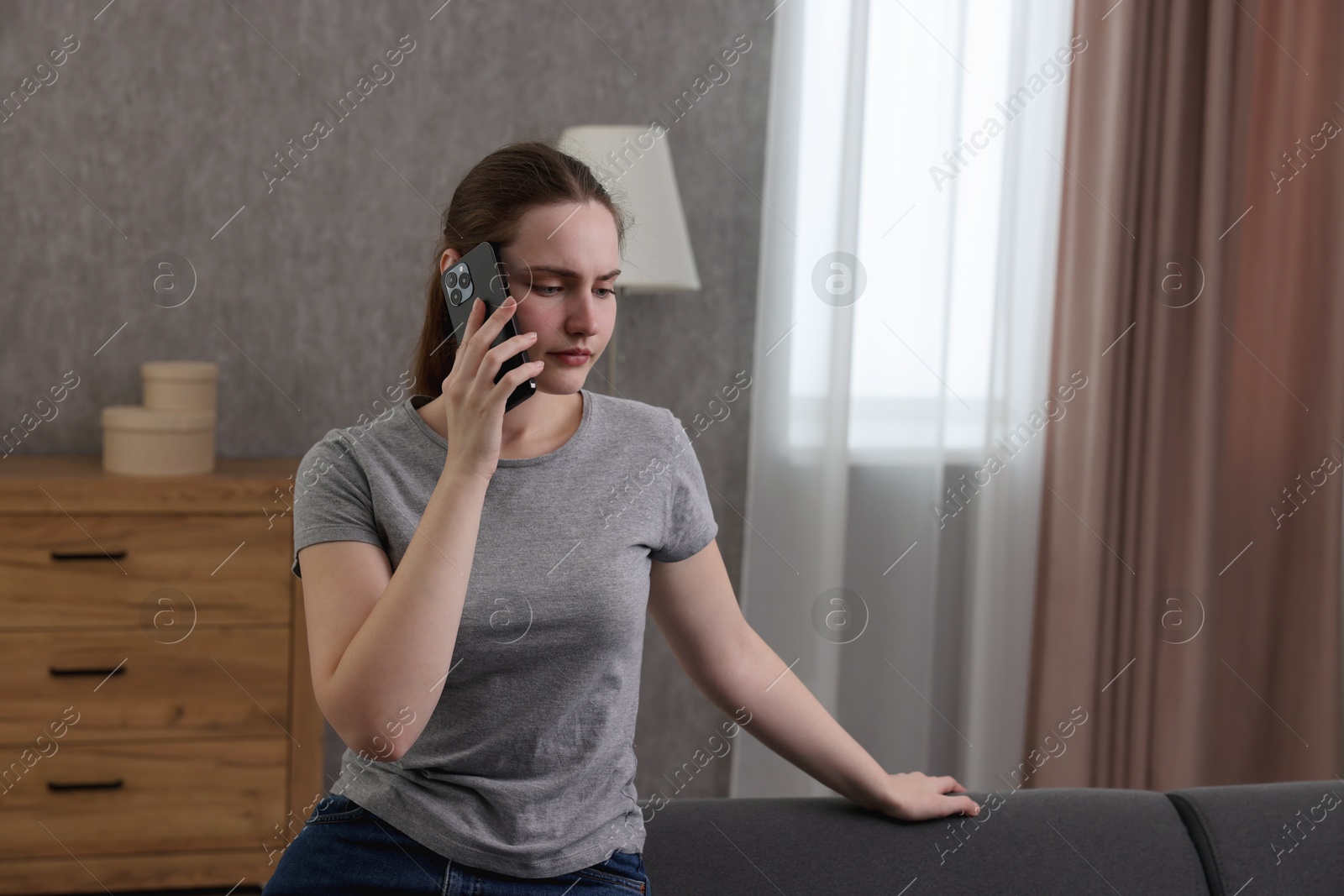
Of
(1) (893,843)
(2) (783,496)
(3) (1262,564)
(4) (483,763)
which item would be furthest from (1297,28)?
(4) (483,763)

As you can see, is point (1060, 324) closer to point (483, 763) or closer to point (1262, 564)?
point (1262, 564)

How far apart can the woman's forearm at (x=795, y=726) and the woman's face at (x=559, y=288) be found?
1.29 ft

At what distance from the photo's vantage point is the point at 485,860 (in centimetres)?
107

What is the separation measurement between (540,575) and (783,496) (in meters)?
1.49

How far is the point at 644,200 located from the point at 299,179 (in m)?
0.81

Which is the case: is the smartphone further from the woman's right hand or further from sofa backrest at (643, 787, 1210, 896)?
sofa backrest at (643, 787, 1210, 896)

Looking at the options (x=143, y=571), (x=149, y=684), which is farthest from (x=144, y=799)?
(x=143, y=571)

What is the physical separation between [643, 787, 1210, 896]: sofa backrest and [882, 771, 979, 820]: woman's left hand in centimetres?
1

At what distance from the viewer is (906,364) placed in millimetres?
2533

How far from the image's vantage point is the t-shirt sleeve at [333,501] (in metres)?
1.10

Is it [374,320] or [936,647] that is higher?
[374,320]

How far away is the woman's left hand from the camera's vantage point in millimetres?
1258

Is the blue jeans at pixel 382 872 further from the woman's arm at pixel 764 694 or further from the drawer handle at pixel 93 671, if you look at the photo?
the drawer handle at pixel 93 671

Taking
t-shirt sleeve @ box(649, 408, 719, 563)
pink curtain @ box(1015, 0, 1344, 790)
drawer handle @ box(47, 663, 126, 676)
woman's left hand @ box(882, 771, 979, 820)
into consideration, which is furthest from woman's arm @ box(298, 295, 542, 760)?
pink curtain @ box(1015, 0, 1344, 790)
